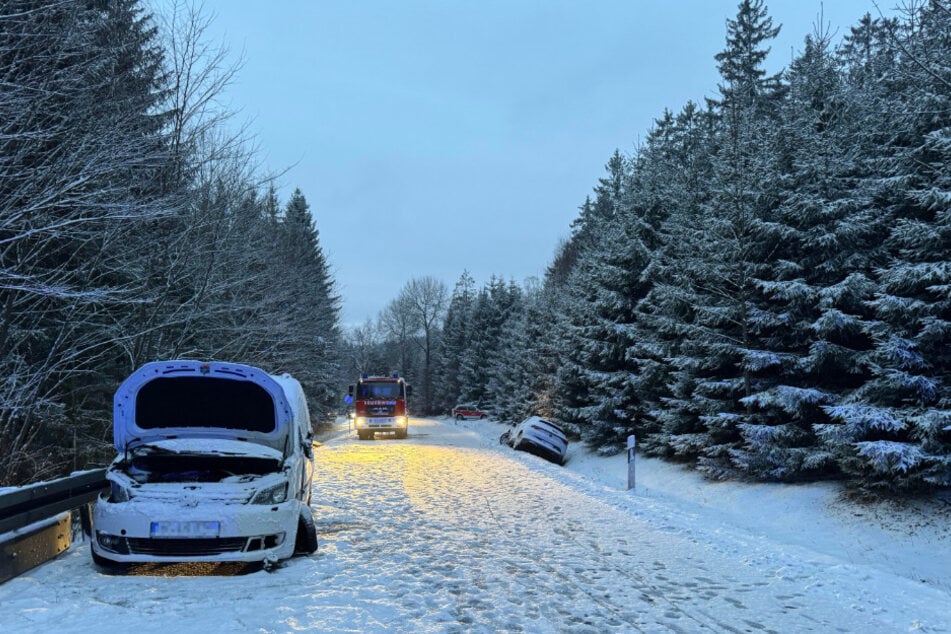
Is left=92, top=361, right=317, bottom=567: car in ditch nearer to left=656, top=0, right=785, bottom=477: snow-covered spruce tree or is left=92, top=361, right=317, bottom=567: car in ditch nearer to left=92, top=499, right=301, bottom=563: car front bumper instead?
A: left=92, top=499, right=301, bottom=563: car front bumper

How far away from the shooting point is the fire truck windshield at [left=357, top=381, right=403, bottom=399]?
29.2m

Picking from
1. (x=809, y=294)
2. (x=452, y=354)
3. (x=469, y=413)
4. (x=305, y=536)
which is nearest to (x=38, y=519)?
(x=305, y=536)

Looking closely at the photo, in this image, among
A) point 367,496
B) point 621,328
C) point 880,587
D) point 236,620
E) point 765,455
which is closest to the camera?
point 236,620

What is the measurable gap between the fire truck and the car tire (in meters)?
22.3

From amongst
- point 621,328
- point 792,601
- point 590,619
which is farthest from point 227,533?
point 621,328

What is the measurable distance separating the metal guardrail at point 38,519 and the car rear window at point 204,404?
3.36 feet

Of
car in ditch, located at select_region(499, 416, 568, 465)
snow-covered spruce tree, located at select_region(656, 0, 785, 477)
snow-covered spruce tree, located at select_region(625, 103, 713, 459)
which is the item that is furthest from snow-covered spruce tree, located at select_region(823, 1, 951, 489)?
car in ditch, located at select_region(499, 416, 568, 465)

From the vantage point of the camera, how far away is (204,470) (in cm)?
657

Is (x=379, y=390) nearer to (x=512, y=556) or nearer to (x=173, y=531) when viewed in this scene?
(x=512, y=556)

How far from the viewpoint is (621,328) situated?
2109cm

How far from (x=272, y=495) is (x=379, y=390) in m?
23.7

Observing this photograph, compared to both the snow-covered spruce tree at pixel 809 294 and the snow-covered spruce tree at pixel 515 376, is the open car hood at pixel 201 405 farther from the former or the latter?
the snow-covered spruce tree at pixel 515 376

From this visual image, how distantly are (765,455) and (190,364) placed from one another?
476 inches

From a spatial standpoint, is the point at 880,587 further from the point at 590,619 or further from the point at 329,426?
the point at 329,426
